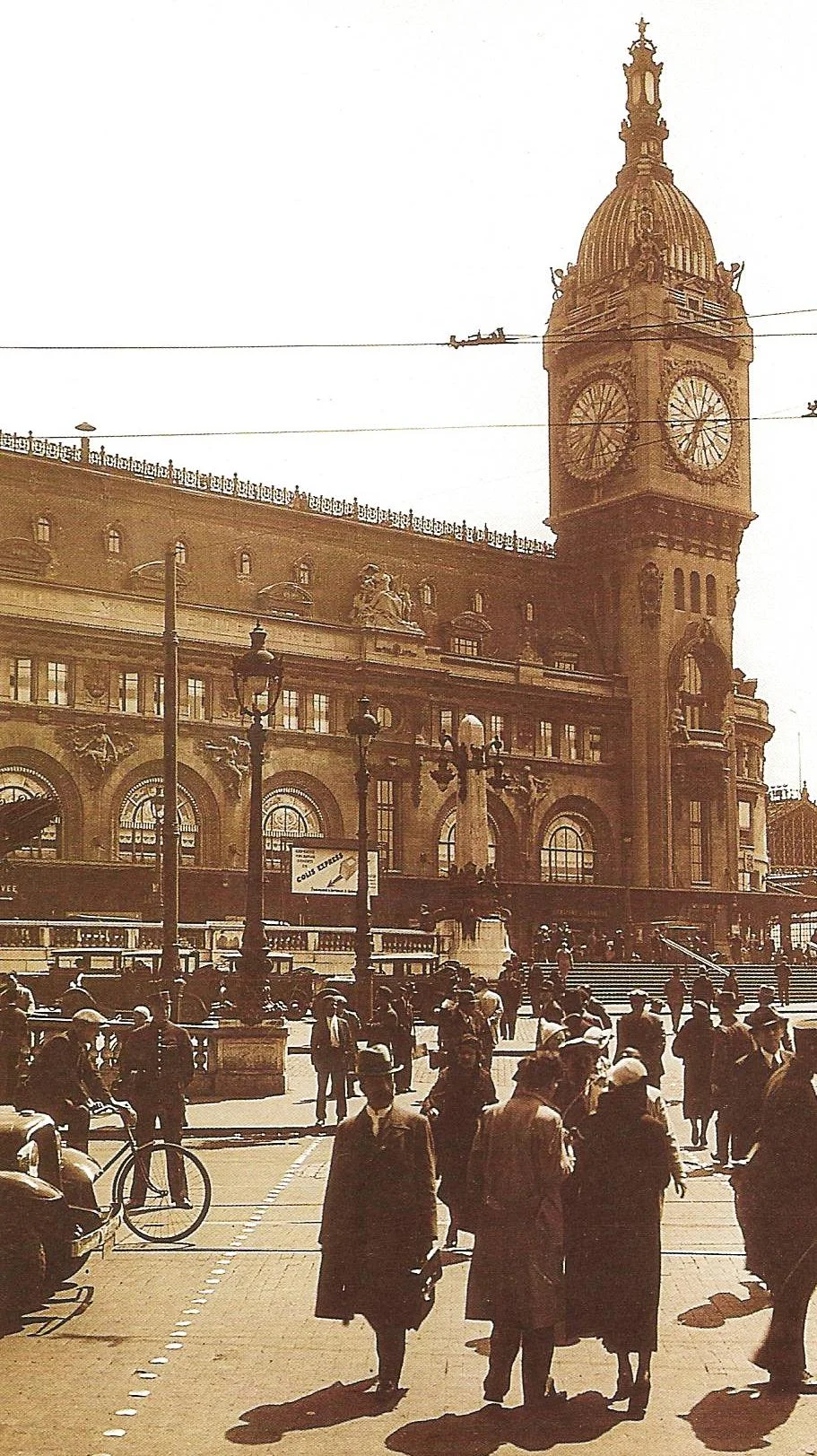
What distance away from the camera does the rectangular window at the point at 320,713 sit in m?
74.4

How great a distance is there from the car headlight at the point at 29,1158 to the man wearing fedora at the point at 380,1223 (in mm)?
2629

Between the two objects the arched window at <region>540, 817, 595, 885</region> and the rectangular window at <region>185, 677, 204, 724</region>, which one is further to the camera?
the arched window at <region>540, 817, 595, 885</region>

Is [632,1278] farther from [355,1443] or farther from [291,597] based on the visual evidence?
[291,597]

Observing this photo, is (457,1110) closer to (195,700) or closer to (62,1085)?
(62,1085)

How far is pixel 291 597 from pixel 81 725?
1677 centimetres

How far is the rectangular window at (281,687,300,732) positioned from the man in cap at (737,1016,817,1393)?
62.8 m

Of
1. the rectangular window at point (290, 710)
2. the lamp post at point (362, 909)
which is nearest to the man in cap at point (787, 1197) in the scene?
the lamp post at point (362, 909)

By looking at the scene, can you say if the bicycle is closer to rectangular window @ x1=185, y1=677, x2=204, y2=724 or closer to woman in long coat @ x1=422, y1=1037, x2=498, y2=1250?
woman in long coat @ x1=422, y1=1037, x2=498, y2=1250

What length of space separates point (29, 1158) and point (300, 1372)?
2697 mm

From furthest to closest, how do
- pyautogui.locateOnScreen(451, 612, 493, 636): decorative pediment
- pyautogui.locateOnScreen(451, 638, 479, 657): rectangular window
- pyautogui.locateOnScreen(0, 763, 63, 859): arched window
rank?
pyautogui.locateOnScreen(451, 612, 493, 636): decorative pediment → pyautogui.locateOnScreen(451, 638, 479, 657): rectangular window → pyautogui.locateOnScreen(0, 763, 63, 859): arched window

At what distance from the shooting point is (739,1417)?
9.12m

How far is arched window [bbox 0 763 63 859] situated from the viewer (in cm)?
6412

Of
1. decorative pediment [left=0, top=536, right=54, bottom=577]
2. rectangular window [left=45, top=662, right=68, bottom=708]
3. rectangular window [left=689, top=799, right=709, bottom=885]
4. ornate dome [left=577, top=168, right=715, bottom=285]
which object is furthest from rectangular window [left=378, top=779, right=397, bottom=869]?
ornate dome [left=577, top=168, right=715, bottom=285]

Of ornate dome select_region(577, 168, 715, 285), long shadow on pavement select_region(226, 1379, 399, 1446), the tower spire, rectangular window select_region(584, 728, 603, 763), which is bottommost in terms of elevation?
long shadow on pavement select_region(226, 1379, 399, 1446)
